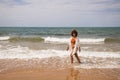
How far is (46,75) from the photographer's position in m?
6.18

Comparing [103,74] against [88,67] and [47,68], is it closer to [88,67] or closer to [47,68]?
[88,67]

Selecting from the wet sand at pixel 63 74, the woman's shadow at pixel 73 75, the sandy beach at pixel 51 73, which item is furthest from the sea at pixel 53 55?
the woman's shadow at pixel 73 75

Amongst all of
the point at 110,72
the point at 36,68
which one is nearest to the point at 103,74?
the point at 110,72

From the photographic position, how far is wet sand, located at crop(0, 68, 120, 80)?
591cm

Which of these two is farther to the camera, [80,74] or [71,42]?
[71,42]

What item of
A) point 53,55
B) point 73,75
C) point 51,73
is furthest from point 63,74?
point 53,55

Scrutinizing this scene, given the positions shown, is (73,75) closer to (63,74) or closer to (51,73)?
(63,74)

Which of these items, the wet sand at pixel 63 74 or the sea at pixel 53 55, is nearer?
the wet sand at pixel 63 74

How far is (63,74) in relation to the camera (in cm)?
632

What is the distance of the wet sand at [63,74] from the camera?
19.4ft

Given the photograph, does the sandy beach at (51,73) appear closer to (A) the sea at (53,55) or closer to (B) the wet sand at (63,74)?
(B) the wet sand at (63,74)

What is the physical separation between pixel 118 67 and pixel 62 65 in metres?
2.38

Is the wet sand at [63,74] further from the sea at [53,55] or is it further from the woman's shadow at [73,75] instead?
the sea at [53,55]

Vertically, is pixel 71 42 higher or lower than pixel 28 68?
higher
